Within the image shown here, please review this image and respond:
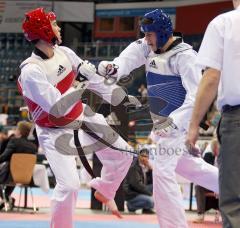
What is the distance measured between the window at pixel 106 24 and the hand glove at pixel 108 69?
24.8 meters

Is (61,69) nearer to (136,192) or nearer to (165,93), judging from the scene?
(165,93)

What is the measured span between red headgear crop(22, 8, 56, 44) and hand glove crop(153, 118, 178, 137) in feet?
4.25

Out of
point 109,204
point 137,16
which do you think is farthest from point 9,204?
point 137,16

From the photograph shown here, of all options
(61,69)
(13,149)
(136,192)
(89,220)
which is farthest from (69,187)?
(136,192)

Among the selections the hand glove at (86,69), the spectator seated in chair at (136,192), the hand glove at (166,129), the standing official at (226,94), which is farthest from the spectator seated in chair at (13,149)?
the standing official at (226,94)

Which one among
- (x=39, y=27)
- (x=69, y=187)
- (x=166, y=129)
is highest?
(x=39, y=27)

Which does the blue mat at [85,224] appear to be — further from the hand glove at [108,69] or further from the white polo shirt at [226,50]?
the white polo shirt at [226,50]

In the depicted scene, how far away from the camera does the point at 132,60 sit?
607cm

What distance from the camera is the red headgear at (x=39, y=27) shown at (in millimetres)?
5785

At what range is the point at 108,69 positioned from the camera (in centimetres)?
595

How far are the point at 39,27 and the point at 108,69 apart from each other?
0.75 metres

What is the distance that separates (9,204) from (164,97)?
5719 mm

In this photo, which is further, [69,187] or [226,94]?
[69,187]

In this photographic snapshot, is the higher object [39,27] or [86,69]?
[39,27]
